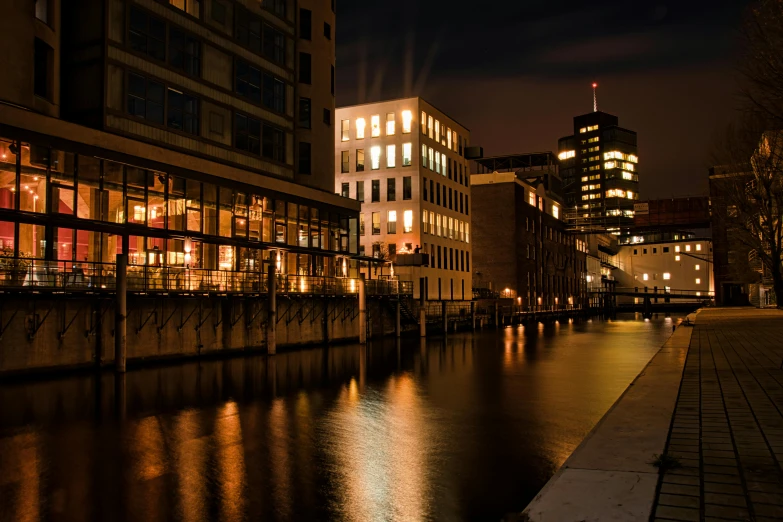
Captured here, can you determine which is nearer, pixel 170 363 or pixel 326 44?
pixel 170 363

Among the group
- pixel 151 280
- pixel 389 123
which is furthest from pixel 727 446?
pixel 389 123

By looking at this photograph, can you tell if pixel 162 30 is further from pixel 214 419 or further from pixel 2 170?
pixel 214 419

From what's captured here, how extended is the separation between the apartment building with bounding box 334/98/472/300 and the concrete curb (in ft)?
176

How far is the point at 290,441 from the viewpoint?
48.0ft

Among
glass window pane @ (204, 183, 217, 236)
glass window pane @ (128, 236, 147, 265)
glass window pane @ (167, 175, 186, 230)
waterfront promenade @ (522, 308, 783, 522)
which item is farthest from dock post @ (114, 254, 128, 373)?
waterfront promenade @ (522, 308, 783, 522)

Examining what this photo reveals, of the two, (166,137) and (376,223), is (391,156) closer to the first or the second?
(376,223)

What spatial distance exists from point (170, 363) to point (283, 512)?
23.1 meters

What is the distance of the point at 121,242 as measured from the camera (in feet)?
100

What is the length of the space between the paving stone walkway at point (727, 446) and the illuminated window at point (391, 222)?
5230 cm

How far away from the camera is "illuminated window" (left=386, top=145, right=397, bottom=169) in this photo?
68.2 metres

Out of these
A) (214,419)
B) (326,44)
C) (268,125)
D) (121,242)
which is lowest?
(214,419)

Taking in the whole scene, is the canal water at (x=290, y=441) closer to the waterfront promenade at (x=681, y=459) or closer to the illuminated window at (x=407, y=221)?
the waterfront promenade at (x=681, y=459)

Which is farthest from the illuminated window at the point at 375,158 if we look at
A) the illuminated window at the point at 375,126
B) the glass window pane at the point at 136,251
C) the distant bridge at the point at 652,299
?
the distant bridge at the point at 652,299

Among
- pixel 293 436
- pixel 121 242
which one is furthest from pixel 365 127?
pixel 293 436
